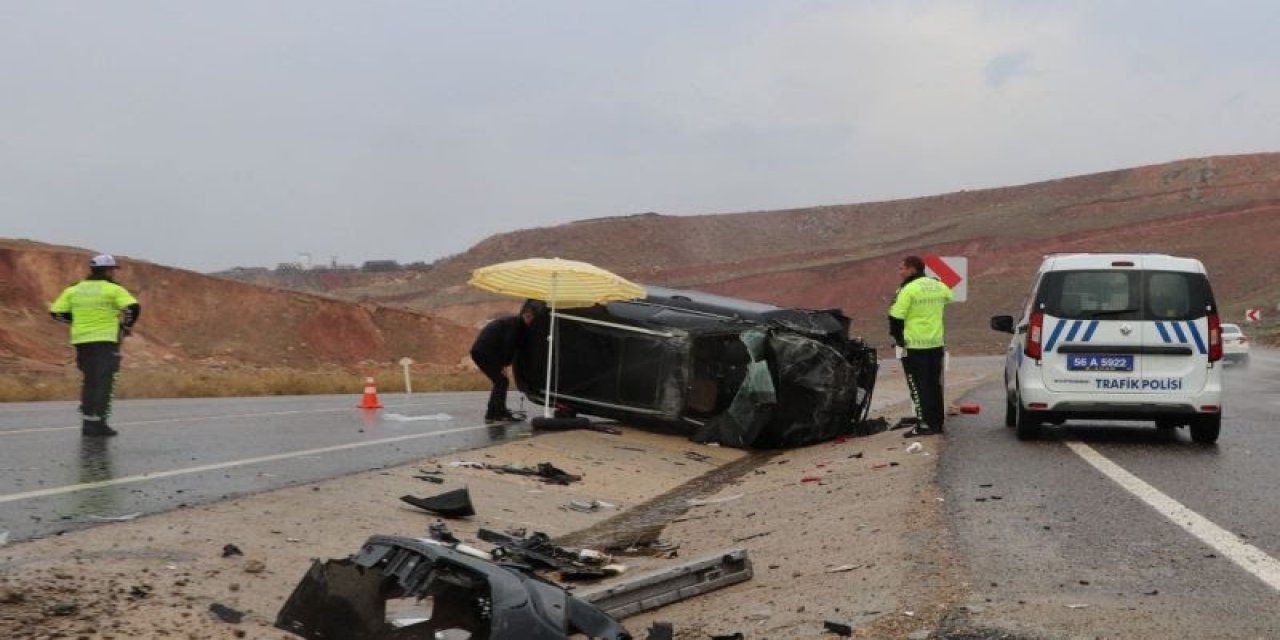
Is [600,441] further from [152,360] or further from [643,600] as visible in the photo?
[152,360]

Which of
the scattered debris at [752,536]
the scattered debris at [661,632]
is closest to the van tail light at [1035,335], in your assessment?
the scattered debris at [752,536]

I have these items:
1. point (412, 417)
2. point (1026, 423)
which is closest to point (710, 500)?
point (1026, 423)

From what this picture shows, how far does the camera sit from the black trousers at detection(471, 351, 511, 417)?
15.3m

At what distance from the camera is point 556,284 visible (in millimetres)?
14570

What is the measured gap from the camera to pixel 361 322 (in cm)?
5575

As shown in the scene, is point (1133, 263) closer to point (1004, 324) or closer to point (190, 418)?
point (1004, 324)

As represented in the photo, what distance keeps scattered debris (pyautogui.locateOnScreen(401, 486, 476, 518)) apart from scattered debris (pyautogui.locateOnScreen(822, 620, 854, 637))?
4.06 meters

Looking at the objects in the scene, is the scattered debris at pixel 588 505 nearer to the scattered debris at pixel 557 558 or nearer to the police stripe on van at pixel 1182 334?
the scattered debris at pixel 557 558

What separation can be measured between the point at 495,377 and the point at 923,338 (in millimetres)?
5240

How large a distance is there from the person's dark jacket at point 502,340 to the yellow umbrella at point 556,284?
2.27ft

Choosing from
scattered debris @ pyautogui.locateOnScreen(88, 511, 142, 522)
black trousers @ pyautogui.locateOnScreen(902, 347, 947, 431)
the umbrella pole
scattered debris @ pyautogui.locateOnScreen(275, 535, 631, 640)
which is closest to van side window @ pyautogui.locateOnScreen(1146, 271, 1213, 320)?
black trousers @ pyautogui.locateOnScreen(902, 347, 947, 431)

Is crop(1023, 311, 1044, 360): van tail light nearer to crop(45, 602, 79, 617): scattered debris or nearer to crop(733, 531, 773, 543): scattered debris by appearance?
crop(733, 531, 773, 543): scattered debris

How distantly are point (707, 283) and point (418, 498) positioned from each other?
84322 millimetres

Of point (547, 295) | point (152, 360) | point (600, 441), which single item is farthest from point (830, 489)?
point (152, 360)
